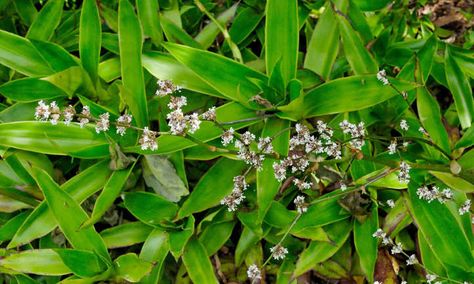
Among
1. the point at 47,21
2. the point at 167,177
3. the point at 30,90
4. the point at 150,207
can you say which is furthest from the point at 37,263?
the point at 47,21

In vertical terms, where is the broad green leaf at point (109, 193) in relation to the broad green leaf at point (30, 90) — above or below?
below

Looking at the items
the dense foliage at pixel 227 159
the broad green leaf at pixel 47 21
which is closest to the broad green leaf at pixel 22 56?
the dense foliage at pixel 227 159

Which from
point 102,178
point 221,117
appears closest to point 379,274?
point 221,117

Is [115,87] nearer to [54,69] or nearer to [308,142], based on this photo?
[54,69]

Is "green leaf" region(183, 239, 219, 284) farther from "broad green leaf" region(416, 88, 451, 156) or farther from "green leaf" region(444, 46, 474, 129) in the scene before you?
"green leaf" region(444, 46, 474, 129)

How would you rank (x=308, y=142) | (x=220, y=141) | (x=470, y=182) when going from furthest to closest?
(x=220, y=141)
(x=470, y=182)
(x=308, y=142)

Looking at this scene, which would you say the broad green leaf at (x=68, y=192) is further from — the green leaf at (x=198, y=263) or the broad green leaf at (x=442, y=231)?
the broad green leaf at (x=442, y=231)
